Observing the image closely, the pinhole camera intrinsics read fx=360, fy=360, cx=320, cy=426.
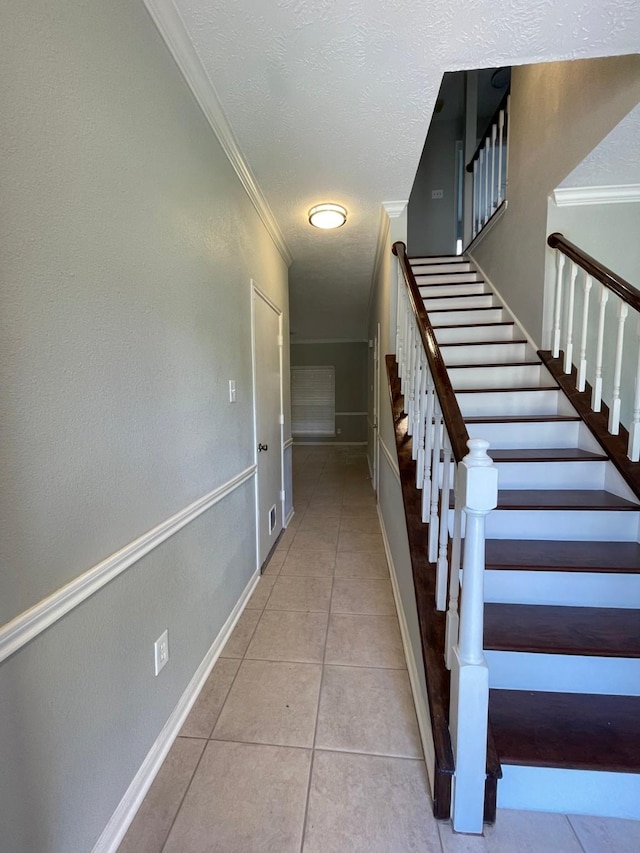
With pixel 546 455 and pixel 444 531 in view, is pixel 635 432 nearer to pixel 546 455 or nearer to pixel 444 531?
pixel 546 455

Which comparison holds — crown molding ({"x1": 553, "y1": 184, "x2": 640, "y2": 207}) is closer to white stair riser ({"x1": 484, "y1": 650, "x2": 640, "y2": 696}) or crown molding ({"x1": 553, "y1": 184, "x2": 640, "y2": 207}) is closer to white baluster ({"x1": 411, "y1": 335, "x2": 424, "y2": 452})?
white baluster ({"x1": 411, "y1": 335, "x2": 424, "y2": 452})

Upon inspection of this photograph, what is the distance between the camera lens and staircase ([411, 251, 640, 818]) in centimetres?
103

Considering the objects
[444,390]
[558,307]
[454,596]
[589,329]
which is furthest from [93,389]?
[589,329]

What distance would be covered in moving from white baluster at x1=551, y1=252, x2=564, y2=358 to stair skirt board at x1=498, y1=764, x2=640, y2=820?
208 centimetres

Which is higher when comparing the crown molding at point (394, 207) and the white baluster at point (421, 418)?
the crown molding at point (394, 207)

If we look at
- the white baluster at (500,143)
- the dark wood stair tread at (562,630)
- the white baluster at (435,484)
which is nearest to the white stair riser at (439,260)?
the white baluster at (500,143)

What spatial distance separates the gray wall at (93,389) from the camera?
714mm

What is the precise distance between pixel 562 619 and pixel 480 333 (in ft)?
7.13

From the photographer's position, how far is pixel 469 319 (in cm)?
304

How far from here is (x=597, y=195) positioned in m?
2.26

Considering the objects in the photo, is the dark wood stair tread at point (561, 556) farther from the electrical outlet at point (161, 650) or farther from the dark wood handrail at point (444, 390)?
the electrical outlet at point (161, 650)

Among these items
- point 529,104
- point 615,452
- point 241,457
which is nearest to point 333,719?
point 241,457

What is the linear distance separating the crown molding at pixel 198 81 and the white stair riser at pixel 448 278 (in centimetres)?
190

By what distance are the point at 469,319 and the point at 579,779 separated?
9.28ft
